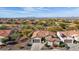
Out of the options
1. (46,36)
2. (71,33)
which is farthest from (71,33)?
(46,36)

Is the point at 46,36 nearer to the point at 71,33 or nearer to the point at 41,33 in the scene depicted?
the point at 41,33

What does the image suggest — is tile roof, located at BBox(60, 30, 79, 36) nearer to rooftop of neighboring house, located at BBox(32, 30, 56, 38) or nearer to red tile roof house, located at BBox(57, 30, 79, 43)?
red tile roof house, located at BBox(57, 30, 79, 43)

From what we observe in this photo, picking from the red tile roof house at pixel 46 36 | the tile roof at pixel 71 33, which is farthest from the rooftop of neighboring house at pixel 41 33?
the tile roof at pixel 71 33

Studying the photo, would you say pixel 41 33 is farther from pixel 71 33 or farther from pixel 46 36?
pixel 71 33

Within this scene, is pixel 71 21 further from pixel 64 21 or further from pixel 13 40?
pixel 13 40

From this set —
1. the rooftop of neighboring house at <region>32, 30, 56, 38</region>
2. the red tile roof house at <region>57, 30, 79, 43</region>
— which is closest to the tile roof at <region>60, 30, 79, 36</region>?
the red tile roof house at <region>57, 30, 79, 43</region>

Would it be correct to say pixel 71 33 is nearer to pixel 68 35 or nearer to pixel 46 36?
pixel 68 35

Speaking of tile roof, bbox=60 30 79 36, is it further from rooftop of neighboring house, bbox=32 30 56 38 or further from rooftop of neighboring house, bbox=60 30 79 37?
rooftop of neighboring house, bbox=32 30 56 38

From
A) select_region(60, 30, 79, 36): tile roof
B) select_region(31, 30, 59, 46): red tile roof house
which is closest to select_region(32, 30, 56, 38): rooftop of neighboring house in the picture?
select_region(31, 30, 59, 46): red tile roof house

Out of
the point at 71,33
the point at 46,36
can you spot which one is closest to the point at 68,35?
the point at 71,33

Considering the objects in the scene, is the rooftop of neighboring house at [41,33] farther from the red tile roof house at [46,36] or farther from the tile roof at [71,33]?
the tile roof at [71,33]

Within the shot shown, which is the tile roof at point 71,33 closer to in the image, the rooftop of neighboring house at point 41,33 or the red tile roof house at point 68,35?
the red tile roof house at point 68,35

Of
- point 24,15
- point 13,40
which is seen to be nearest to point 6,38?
point 13,40

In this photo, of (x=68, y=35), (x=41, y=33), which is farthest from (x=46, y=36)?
(x=68, y=35)
